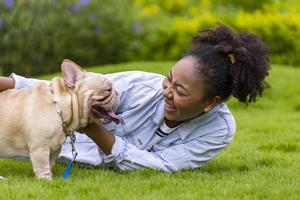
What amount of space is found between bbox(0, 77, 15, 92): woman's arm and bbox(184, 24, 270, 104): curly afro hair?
A: 4.64 ft

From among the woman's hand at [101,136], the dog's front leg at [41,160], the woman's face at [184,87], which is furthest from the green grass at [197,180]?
the woman's face at [184,87]

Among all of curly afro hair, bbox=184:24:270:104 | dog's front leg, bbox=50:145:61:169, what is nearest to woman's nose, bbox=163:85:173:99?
curly afro hair, bbox=184:24:270:104

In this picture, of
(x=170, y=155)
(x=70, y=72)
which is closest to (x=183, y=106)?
(x=170, y=155)

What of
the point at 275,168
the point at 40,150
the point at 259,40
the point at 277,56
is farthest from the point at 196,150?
the point at 277,56

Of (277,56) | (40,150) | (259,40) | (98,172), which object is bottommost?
(277,56)

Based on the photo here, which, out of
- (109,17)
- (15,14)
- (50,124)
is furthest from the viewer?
(109,17)

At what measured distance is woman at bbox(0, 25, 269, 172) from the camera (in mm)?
5289

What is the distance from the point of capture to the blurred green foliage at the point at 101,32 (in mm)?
13406

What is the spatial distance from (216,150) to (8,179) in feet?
5.60

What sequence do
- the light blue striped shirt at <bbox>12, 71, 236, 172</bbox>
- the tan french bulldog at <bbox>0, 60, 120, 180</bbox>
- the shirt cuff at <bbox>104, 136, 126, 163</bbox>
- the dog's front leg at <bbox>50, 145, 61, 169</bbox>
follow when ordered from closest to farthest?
the tan french bulldog at <bbox>0, 60, 120, 180</bbox>
the dog's front leg at <bbox>50, 145, 61, 169</bbox>
the shirt cuff at <bbox>104, 136, 126, 163</bbox>
the light blue striped shirt at <bbox>12, 71, 236, 172</bbox>

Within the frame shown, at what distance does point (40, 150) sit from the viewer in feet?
16.3

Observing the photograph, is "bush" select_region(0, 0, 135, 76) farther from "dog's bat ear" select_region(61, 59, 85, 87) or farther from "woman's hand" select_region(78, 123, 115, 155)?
"dog's bat ear" select_region(61, 59, 85, 87)

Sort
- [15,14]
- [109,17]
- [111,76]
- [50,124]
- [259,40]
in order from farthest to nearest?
[109,17]
[15,14]
[111,76]
[259,40]
[50,124]

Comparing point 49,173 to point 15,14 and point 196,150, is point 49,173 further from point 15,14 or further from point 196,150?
point 15,14
